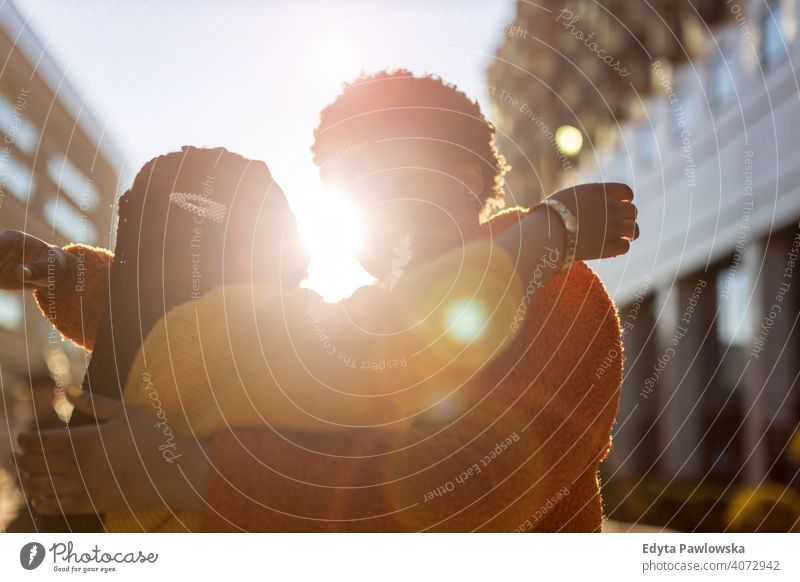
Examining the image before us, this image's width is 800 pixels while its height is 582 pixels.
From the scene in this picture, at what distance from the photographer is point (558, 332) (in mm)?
774

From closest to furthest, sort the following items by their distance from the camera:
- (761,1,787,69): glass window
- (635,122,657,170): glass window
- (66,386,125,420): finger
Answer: (66,386,125,420): finger, (761,1,787,69): glass window, (635,122,657,170): glass window

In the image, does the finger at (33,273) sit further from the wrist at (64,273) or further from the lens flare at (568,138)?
the lens flare at (568,138)

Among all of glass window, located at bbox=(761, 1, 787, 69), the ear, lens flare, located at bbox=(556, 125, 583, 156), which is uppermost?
glass window, located at bbox=(761, 1, 787, 69)

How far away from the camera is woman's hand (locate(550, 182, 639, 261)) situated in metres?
0.68

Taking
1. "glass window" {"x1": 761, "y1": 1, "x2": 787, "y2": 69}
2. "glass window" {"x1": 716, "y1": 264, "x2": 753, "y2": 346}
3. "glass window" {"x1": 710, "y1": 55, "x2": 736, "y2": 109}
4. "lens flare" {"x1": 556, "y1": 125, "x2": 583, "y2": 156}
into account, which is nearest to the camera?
"lens flare" {"x1": 556, "y1": 125, "x2": 583, "y2": 156}

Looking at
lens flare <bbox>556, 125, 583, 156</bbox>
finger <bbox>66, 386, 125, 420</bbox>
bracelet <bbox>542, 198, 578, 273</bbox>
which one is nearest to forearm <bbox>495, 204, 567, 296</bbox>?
bracelet <bbox>542, 198, 578, 273</bbox>

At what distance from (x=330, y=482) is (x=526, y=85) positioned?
11.6 m

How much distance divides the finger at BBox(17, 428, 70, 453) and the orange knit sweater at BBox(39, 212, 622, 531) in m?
→ 0.13

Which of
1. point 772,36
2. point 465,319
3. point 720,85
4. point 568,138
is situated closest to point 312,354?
point 465,319

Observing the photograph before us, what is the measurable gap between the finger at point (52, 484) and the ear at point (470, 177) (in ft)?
1.51

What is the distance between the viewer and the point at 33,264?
74 centimetres

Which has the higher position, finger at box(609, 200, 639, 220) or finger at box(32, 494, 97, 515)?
finger at box(609, 200, 639, 220)

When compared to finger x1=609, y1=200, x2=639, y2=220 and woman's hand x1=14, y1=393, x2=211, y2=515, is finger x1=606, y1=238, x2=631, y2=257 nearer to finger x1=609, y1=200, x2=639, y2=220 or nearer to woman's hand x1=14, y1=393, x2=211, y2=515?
finger x1=609, y1=200, x2=639, y2=220
